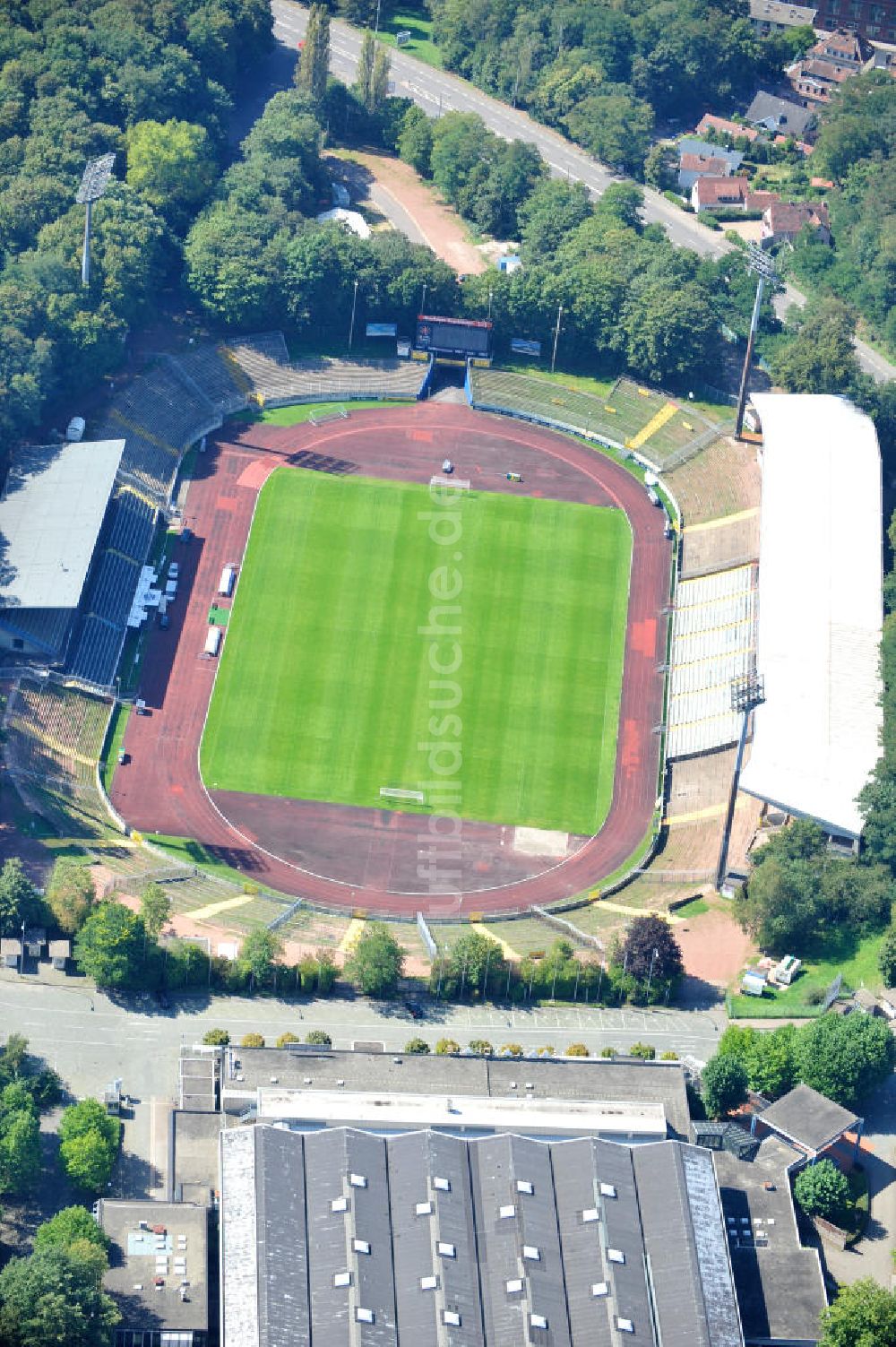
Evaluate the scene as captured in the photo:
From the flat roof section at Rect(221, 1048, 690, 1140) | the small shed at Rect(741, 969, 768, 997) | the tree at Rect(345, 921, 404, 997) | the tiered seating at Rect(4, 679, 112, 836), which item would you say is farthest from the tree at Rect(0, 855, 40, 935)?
the small shed at Rect(741, 969, 768, 997)

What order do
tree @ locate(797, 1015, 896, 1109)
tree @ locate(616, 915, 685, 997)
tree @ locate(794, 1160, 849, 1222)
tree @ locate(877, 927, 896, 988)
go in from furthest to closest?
1. tree @ locate(877, 927, 896, 988)
2. tree @ locate(616, 915, 685, 997)
3. tree @ locate(797, 1015, 896, 1109)
4. tree @ locate(794, 1160, 849, 1222)

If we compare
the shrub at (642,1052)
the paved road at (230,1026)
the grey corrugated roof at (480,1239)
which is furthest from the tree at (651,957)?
the grey corrugated roof at (480,1239)

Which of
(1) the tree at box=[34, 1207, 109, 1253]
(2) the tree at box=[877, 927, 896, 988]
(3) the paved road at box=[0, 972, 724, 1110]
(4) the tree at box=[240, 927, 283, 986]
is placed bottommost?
(3) the paved road at box=[0, 972, 724, 1110]

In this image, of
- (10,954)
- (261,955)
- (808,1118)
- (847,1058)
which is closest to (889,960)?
(847,1058)

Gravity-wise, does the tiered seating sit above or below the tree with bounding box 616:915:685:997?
below

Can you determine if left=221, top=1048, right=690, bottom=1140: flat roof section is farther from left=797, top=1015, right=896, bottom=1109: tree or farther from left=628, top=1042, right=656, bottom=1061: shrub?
left=797, top=1015, right=896, bottom=1109: tree

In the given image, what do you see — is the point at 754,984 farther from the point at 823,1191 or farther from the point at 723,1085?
the point at 823,1191

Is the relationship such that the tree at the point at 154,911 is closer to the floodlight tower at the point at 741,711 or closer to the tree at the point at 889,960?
the floodlight tower at the point at 741,711
